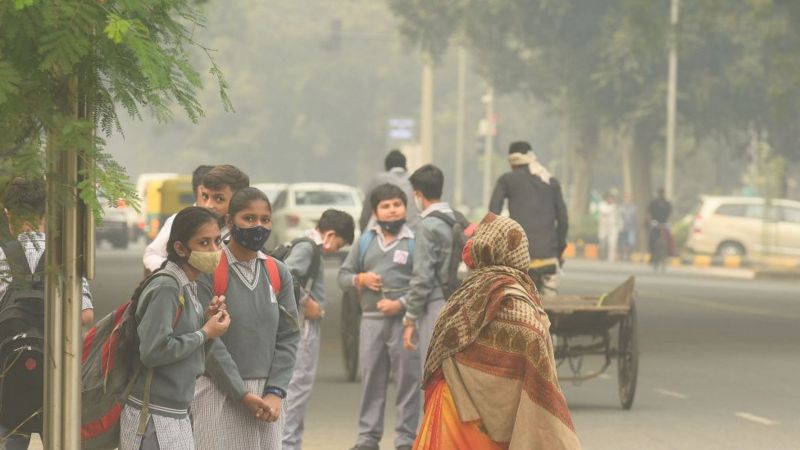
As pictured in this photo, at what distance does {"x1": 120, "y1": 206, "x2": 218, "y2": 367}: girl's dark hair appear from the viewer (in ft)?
20.8

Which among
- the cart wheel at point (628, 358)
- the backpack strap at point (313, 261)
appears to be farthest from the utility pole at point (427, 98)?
the backpack strap at point (313, 261)

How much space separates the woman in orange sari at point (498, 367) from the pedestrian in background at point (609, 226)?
40716mm

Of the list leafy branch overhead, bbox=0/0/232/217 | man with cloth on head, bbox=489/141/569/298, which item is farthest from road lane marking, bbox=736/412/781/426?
leafy branch overhead, bbox=0/0/232/217

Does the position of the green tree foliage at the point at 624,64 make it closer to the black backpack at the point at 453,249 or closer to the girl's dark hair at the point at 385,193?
the black backpack at the point at 453,249

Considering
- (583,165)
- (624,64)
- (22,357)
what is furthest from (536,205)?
(583,165)

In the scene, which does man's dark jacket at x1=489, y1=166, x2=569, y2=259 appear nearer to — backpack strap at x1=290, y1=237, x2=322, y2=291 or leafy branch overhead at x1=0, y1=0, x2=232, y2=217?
backpack strap at x1=290, y1=237, x2=322, y2=291

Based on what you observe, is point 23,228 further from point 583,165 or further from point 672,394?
point 583,165

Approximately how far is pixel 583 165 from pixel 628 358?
1798 inches

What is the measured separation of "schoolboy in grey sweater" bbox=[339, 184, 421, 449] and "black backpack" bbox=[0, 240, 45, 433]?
147 inches

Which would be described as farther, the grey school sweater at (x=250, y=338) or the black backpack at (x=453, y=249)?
the black backpack at (x=453, y=249)

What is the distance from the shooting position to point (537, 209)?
1486 centimetres

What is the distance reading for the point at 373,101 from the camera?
4633 inches

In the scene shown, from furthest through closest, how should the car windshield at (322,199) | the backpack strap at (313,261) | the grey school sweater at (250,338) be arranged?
the car windshield at (322,199)
the backpack strap at (313,261)
the grey school sweater at (250,338)

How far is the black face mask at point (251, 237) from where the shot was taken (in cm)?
686
